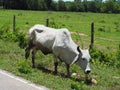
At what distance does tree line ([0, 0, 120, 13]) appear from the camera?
105000mm

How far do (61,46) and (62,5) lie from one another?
383 ft

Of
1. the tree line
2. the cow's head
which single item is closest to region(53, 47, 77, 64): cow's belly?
the cow's head

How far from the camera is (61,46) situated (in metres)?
12.0

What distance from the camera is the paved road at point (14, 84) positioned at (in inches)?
391

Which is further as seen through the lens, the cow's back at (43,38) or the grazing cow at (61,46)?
the cow's back at (43,38)

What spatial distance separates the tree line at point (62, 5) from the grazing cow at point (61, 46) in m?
91.4

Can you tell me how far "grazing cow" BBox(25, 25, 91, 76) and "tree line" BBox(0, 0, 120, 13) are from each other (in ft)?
300

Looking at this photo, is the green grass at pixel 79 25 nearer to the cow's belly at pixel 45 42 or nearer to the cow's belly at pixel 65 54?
the cow's belly at pixel 45 42

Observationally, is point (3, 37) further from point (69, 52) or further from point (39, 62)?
point (69, 52)

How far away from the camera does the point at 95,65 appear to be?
569 inches

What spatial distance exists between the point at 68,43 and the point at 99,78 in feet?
5.11

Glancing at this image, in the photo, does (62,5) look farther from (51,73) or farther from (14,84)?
(14,84)

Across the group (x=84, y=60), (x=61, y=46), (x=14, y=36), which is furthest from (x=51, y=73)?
(x=14, y=36)

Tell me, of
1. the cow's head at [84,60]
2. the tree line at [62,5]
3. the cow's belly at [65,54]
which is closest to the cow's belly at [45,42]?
the cow's belly at [65,54]
